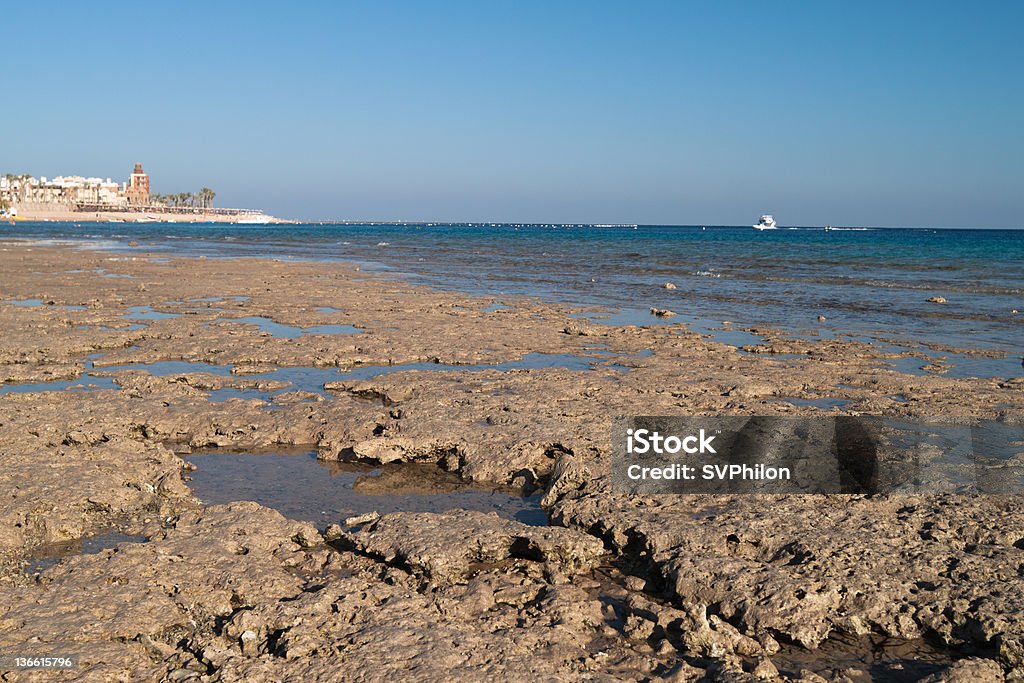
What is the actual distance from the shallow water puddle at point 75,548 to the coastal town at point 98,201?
131 m

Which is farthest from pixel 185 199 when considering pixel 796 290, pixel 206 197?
pixel 796 290

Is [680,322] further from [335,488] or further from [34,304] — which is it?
[34,304]

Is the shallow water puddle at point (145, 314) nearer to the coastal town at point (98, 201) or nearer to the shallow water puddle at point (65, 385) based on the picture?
the shallow water puddle at point (65, 385)

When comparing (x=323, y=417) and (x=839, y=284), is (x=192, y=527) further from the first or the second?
(x=839, y=284)

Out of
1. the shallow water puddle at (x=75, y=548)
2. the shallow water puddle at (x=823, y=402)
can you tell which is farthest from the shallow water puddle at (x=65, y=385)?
the shallow water puddle at (x=823, y=402)

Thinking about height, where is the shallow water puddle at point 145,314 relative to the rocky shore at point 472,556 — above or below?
above

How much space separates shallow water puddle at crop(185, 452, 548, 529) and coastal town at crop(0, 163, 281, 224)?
130 meters

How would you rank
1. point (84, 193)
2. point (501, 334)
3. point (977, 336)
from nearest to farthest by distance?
point (501, 334)
point (977, 336)
point (84, 193)

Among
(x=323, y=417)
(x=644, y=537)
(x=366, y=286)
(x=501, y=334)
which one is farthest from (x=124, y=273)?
(x=644, y=537)

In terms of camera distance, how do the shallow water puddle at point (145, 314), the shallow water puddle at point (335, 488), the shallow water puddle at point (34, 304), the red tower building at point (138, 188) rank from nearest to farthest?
the shallow water puddle at point (335, 488) < the shallow water puddle at point (145, 314) < the shallow water puddle at point (34, 304) < the red tower building at point (138, 188)

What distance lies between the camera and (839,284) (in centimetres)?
2434

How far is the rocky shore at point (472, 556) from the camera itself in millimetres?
3459

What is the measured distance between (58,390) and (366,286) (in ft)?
42.4

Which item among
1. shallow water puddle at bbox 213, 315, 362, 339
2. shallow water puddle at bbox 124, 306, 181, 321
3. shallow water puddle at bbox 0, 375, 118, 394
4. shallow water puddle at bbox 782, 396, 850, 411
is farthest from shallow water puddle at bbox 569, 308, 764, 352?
shallow water puddle at bbox 0, 375, 118, 394
